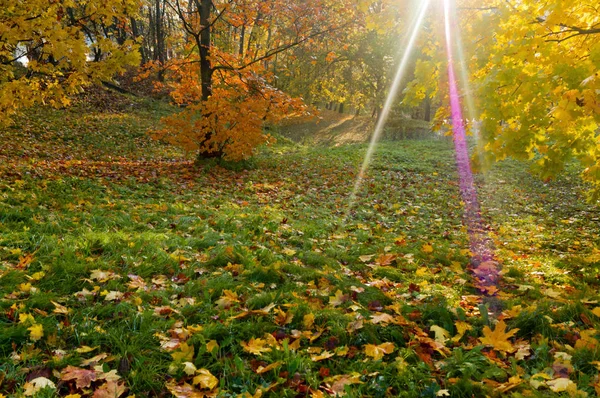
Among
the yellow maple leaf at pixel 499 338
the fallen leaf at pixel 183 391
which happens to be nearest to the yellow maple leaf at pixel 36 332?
the fallen leaf at pixel 183 391

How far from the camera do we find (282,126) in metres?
23.4

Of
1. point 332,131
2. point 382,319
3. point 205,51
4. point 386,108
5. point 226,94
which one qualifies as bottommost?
point 382,319

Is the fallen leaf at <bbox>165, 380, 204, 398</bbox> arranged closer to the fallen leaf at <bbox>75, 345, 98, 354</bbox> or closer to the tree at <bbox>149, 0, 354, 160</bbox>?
the fallen leaf at <bbox>75, 345, 98, 354</bbox>

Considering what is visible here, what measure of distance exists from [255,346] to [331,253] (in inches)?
89.5

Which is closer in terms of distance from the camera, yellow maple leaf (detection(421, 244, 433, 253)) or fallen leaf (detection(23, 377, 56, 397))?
fallen leaf (detection(23, 377, 56, 397))

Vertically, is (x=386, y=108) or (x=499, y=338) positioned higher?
(x=386, y=108)

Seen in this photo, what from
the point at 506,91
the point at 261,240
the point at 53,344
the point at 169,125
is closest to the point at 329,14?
the point at 169,125

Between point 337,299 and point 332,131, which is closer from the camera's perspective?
point 337,299

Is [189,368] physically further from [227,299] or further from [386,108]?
[386,108]

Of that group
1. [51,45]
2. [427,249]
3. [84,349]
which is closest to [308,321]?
[84,349]

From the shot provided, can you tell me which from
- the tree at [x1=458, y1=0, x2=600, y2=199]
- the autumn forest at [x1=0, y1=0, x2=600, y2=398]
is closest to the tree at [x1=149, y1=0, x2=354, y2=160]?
the autumn forest at [x1=0, y1=0, x2=600, y2=398]

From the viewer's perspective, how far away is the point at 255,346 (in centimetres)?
262

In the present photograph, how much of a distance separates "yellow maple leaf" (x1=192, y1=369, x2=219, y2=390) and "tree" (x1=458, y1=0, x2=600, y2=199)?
12.2ft

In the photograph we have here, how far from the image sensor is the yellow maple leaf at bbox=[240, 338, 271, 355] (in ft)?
8.41
